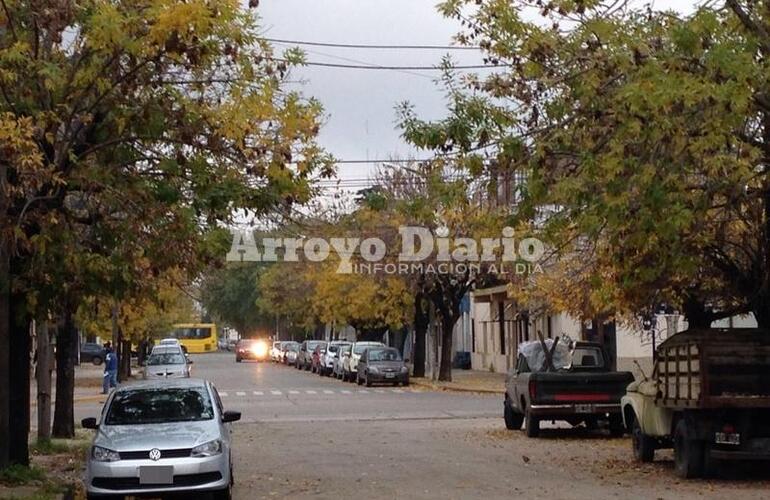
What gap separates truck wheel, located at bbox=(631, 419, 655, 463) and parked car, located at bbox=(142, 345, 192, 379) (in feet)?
85.2

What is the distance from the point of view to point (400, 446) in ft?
74.0

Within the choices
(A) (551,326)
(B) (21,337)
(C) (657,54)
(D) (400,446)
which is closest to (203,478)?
(B) (21,337)

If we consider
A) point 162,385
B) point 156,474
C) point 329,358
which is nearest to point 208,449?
point 156,474

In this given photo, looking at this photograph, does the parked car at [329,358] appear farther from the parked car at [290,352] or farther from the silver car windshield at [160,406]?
the silver car windshield at [160,406]

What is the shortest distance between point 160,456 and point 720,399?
7.20m

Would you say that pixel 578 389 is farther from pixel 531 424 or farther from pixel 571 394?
pixel 531 424

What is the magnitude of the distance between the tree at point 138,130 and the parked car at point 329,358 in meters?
42.9

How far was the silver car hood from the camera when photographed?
547 inches

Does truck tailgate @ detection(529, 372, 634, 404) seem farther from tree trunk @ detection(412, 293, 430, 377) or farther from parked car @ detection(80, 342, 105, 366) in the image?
parked car @ detection(80, 342, 105, 366)

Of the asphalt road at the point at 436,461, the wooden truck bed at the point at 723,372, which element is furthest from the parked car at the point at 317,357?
the wooden truck bed at the point at 723,372

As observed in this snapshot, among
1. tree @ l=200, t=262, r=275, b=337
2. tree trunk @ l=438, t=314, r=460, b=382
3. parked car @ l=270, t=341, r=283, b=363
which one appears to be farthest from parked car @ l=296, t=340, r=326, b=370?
tree @ l=200, t=262, r=275, b=337

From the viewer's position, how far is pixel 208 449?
13977 mm

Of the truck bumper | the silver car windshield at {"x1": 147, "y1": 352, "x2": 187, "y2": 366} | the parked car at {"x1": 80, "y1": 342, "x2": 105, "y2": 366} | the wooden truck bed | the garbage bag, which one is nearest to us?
the wooden truck bed

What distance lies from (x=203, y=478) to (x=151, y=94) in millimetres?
4862
